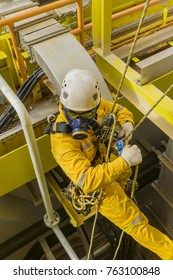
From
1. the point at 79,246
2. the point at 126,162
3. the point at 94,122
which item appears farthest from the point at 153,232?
the point at 79,246

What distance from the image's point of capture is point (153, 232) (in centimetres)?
305

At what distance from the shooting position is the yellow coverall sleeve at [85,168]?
97.9 inches

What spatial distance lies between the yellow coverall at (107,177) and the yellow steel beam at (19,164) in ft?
1.53

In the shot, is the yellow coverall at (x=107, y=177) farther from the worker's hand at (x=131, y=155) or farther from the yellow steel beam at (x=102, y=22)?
the yellow steel beam at (x=102, y=22)

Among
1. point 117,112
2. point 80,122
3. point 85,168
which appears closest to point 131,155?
point 85,168

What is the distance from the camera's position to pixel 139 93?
3.05 meters

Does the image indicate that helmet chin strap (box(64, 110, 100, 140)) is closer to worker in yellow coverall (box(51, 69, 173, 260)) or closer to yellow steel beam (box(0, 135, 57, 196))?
worker in yellow coverall (box(51, 69, 173, 260))

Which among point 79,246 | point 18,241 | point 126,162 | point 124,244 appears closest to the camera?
point 126,162

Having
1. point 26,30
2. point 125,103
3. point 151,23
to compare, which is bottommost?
point 125,103

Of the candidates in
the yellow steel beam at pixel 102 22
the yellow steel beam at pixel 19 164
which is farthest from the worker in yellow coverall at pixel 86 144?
the yellow steel beam at pixel 102 22

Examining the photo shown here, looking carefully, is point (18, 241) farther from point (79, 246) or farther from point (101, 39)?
point (101, 39)

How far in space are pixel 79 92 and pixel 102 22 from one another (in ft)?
3.48

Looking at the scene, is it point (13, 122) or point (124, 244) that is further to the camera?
point (124, 244)

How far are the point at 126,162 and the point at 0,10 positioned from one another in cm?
204
